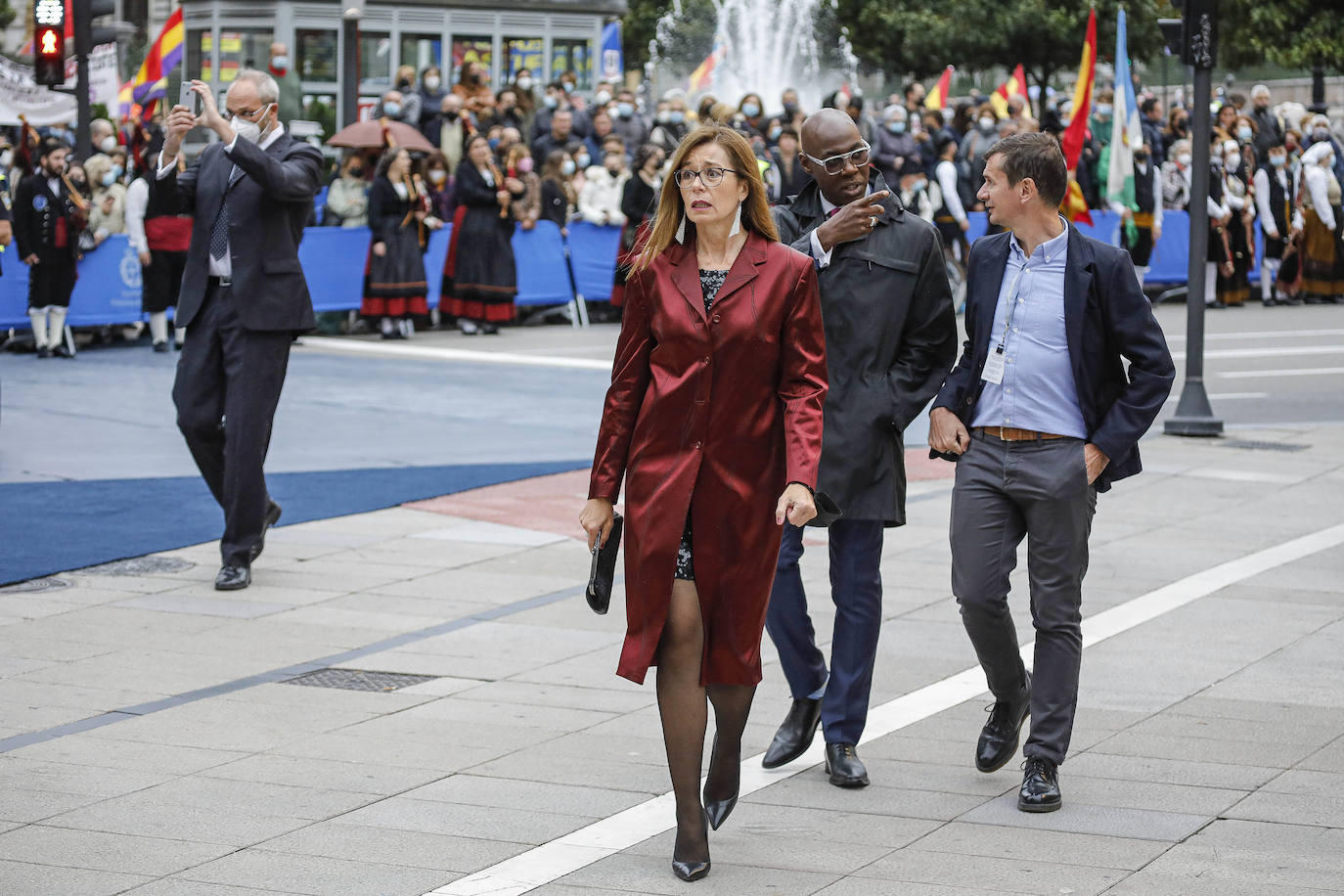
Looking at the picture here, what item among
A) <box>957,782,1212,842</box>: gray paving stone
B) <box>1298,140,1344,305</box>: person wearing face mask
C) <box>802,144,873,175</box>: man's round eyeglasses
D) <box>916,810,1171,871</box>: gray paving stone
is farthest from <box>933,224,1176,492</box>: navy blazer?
<box>1298,140,1344,305</box>: person wearing face mask

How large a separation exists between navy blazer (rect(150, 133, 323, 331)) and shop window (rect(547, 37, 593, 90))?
2207 centimetres

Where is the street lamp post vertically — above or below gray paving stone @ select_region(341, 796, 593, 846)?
above

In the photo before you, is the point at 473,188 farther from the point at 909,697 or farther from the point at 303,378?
the point at 909,697

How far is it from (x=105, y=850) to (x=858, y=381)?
2.45 meters

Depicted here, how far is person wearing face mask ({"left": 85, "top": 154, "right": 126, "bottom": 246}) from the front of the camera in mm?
17984

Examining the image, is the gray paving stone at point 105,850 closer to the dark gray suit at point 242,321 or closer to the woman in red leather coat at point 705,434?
the woman in red leather coat at point 705,434

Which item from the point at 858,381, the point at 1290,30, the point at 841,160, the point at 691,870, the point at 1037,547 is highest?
the point at 1290,30

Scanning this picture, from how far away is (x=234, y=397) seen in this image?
28.6ft

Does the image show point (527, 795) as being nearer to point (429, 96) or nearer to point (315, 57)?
point (429, 96)

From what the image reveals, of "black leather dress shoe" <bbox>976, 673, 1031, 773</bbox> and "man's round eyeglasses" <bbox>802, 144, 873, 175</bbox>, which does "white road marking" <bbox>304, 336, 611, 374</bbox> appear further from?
"black leather dress shoe" <bbox>976, 673, 1031, 773</bbox>

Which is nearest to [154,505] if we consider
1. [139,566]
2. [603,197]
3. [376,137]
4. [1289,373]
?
[139,566]

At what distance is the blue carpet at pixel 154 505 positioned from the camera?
30.3 ft

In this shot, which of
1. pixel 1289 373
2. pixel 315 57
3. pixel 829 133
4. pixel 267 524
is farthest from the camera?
pixel 315 57

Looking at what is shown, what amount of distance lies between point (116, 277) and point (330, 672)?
11.8m
